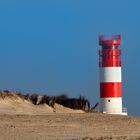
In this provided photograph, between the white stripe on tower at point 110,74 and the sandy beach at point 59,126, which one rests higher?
the white stripe on tower at point 110,74

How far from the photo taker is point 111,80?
44.8 m

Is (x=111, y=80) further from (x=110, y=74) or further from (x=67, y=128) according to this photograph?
(x=67, y=128)

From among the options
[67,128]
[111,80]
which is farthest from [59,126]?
[111,80]

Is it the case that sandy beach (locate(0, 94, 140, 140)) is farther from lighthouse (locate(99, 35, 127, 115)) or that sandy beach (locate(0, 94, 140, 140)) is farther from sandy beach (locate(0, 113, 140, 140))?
lighthouse (locate(99, 35, 127, 115))

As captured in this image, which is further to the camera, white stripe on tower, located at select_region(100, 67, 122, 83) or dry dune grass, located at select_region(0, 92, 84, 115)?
white stripe on tower, located at select_region(100, 67, 122, 83)

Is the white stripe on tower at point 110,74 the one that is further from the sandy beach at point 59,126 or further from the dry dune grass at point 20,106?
the sandy beach at point 59,126

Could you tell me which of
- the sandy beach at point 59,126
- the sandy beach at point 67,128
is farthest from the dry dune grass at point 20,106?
the sandy beach at point 67,128

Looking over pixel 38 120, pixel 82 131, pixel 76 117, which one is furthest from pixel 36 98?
pixel 82 131

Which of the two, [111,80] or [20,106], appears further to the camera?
[111,80]

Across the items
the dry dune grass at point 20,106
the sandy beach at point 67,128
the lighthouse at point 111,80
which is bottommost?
the sandy beach at point 67,128

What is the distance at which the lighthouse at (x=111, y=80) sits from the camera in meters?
44.4

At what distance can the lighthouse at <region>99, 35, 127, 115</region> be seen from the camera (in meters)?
44.4

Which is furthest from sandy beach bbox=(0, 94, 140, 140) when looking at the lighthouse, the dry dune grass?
the lighthouse

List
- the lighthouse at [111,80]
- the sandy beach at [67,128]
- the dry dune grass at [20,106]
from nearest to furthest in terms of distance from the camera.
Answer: the sandy beach at [67,128]
the dry dune grass at [20,106]
the lighthouse at [111,80]
